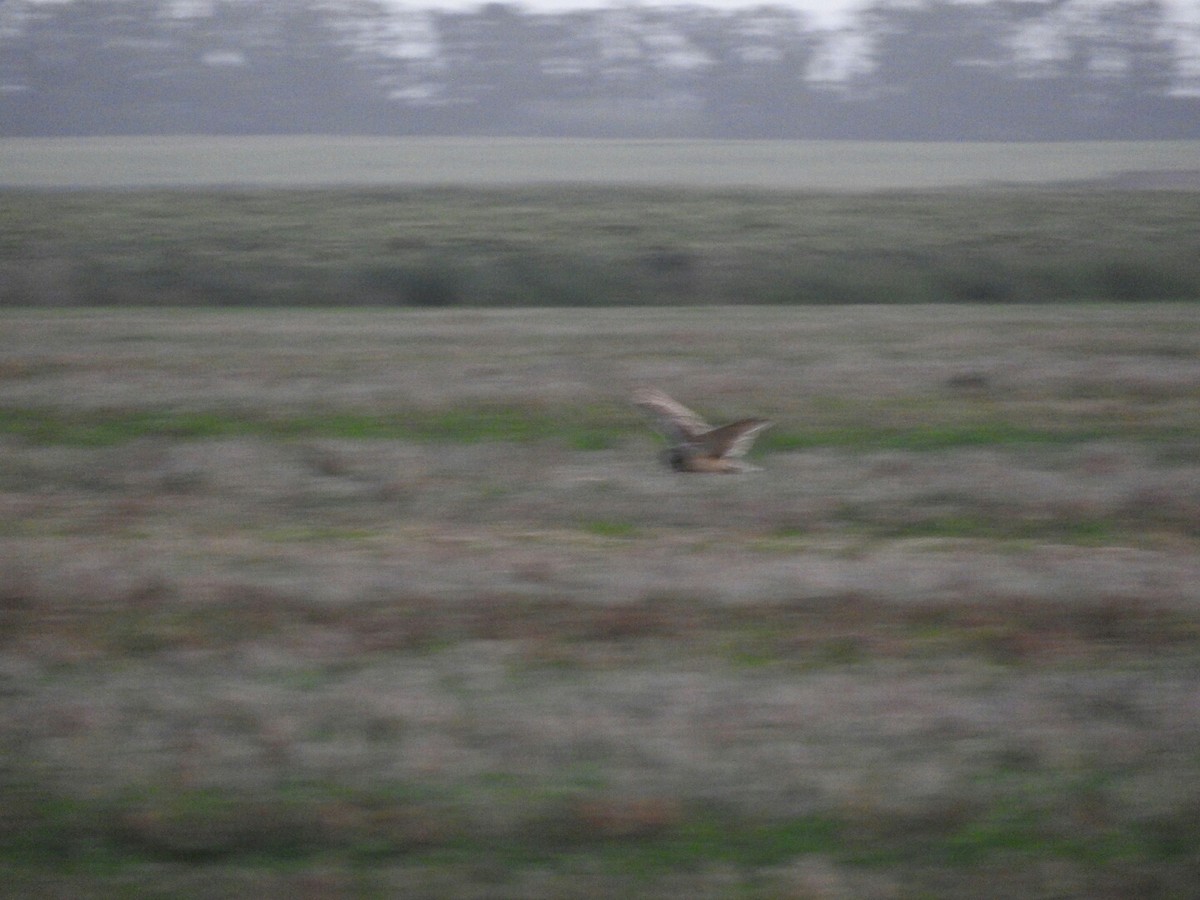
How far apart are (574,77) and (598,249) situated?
75.1 ft

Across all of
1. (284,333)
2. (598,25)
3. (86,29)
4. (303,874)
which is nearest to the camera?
(303,874)

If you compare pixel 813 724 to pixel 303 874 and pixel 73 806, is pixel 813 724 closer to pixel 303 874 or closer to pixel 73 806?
pixel 303 874

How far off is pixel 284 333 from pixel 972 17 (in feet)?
126

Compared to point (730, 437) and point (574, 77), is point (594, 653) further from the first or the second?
point (574, 77)

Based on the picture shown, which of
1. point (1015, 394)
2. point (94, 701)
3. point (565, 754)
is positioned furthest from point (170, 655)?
point (1015, 394)

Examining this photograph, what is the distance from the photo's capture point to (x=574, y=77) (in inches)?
2002

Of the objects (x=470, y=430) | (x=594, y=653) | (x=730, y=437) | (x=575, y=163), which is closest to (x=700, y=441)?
(x=730, y=437)

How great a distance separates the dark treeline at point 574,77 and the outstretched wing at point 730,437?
4167 centimetres

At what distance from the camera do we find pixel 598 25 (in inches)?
2088

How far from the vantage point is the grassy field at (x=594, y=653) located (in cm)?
451

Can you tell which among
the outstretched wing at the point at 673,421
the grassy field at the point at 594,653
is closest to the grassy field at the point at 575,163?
the grassy field at the point at 594,653

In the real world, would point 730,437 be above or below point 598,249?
below

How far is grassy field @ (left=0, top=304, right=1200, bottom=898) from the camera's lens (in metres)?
4.51

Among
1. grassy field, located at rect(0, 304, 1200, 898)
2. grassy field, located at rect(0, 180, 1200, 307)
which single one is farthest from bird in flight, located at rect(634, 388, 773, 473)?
grassy field, located at rect(0, 180, 1200, 307)
